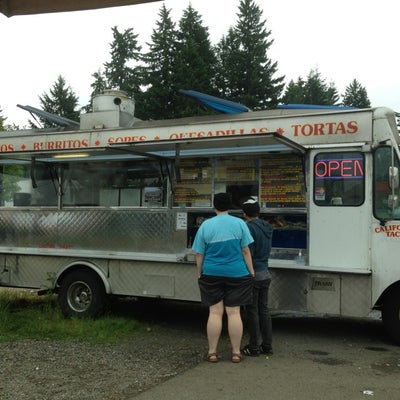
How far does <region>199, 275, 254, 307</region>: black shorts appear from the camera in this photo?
5.26 metres

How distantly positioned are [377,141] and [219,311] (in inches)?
107

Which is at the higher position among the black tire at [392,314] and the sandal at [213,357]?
the black tire at [392,314]

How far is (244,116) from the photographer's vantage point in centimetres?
697

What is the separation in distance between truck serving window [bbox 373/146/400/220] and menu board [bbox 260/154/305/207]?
0.92 m

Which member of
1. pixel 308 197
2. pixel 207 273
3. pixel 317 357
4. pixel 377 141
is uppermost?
pixel 377 141

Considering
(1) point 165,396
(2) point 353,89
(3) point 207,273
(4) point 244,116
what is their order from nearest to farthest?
(1) point 165,396, (3) point 207,273, (4) point 244,116, (2) point 353,89

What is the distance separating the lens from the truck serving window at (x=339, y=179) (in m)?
6.03

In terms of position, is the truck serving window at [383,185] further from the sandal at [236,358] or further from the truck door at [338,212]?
the sandal at [236,358]

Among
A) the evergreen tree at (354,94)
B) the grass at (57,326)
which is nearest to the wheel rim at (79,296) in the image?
the grass at (57,326)

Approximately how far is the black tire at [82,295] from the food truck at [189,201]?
2 centimetres

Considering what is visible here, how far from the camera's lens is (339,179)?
6.14 meters

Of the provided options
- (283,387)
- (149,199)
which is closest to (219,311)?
(283,387)

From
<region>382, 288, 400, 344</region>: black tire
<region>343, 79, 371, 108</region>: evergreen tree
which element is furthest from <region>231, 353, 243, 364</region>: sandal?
<region>343, 79, 371, 108</region>: evergreen tree

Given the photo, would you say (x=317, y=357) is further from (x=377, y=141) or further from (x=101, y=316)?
(x=101, y=316)
